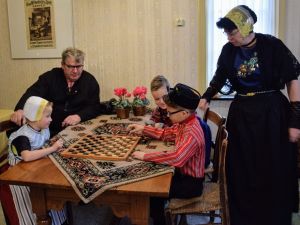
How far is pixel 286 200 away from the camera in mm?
2016

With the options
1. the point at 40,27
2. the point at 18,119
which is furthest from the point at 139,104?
the point at 40,27

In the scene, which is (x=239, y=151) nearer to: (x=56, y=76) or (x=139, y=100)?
(x=139, y=100)

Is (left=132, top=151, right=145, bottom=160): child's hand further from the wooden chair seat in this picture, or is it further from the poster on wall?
the poster on wall

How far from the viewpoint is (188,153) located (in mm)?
1573

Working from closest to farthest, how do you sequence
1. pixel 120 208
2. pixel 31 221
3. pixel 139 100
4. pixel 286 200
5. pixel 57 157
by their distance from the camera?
pixel 120 208, pixel 57 157, pixel 31 221, pixel 286 200, pixel 139 100

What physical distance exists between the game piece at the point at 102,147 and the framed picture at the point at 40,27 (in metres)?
1.81

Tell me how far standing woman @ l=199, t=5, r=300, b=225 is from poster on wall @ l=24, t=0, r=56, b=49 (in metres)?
2.10

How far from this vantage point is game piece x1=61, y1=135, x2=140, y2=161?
1.60m

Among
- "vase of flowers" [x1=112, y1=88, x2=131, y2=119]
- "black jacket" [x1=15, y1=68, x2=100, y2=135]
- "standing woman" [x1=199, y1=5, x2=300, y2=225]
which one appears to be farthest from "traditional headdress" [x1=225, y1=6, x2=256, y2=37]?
"black jacket" [x1=15, y1=68, x2=100, y2=135]

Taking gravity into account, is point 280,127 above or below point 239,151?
above

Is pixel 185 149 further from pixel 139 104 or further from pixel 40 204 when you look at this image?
pixel 139 104

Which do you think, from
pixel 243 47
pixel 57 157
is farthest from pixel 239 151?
pixel 57 157

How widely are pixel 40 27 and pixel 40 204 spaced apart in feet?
8.14

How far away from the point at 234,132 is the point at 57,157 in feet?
3.62
